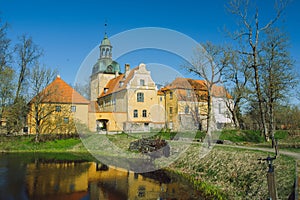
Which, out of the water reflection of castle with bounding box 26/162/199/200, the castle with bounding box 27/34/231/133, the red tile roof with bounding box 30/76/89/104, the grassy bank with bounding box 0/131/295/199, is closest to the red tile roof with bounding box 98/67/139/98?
the castle with bounding box 27/34/231/133

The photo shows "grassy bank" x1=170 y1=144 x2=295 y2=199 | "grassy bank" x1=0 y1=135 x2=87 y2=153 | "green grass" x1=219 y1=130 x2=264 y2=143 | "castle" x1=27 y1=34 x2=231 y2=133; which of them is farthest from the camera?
"castle" x1=27 y1=34 x2=231 y2=133

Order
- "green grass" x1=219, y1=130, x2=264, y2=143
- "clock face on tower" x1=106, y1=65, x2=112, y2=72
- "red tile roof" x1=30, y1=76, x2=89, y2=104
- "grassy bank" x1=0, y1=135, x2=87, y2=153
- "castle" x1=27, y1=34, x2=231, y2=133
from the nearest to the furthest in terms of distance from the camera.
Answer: "green grass" x1=219, y1=130, x2=264, y2=143, "grassy bank" x1=0, y1=135, x2=87, y2=153, "red tile roof" x1=30, y1=76, x2=89, y2=104, "castle" x1=27, y1=34, x2=231, y2=133, "clock face on tower" x1=106, y1=65, x2=112, y2=72

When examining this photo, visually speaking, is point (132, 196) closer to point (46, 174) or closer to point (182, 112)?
point (46, 174)

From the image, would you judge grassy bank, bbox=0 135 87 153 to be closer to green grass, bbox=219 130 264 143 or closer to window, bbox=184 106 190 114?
window, bbox=184 106 190 114

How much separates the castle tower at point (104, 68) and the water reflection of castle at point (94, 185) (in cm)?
2637

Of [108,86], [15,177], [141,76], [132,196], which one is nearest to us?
[132,196]

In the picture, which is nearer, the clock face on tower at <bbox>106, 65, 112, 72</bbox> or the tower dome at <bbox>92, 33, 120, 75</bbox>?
the tower dome at <bbox>92, 33, 120, 75</bbox>

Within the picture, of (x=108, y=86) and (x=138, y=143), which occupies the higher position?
(x=108, y=86)

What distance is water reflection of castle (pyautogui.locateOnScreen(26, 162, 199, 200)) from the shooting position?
1005cm

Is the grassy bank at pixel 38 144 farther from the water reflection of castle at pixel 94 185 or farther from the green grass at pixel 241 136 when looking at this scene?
the green grass at pixel 241 136

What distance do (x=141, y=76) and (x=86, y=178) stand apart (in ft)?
65.1

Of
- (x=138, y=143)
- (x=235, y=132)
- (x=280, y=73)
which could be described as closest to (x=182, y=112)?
(x=235, y=132)

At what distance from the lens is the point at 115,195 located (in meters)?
10.1

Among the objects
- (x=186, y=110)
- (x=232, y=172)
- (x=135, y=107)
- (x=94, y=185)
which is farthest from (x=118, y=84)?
(x=232, y=172)
